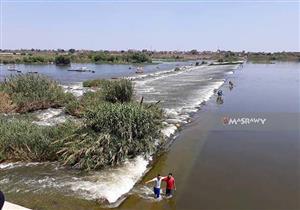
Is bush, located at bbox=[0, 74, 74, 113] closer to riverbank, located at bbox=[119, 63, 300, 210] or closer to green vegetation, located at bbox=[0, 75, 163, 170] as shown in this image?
green vegetation, located at bbox=[0, 75, 163, 170]

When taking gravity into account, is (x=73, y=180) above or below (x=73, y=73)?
above

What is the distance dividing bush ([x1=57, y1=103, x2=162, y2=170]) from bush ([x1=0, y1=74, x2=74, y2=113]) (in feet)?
45.1

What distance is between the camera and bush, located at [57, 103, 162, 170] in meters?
19.3

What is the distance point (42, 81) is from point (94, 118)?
16.8 metres

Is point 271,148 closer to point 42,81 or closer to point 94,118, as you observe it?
point 94,118

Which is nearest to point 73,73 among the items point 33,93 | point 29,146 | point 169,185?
point 33,93

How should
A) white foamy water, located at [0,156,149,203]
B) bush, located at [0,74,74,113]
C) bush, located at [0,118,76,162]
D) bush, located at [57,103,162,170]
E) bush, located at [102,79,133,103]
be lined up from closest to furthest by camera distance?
white foamy water, located at [0,156,149,203], bush, located at [57,103,162,170], bush, located at [0,118,76,162], bush, located at [102,79,133,103], bush, located at [0,74,74,113]

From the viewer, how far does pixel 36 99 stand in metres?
34.3

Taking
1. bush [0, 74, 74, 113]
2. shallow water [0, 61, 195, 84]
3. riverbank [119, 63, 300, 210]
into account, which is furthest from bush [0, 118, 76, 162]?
shallow water [0, 61, 195, 84]

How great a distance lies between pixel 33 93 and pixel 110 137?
17.1 metres

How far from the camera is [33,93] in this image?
34.9 metres

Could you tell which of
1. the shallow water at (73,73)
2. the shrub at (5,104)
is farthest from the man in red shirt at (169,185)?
Result: the shallow water at (73,73)

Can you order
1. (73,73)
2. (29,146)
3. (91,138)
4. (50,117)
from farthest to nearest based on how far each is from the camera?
(73,73)
(50,117)
(29,146)
(91,138)

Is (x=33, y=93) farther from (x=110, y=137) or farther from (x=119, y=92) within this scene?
(x=110, y=137)
